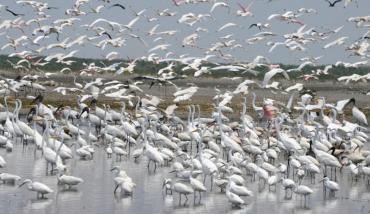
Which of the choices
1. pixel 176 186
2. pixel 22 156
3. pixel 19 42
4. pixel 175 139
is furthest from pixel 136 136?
pixel 19 42

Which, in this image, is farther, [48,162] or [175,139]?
[175,139]

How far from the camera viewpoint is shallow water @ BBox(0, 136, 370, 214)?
18.7 metres

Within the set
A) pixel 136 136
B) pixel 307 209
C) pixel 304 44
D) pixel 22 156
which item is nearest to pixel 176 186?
pixel 307 209

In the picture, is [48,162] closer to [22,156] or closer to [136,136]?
[22,156]

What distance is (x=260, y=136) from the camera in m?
28.6

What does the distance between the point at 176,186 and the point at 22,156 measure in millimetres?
7325

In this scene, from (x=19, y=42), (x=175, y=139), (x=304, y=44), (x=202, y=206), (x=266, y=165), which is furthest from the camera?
(x=19, y=42)

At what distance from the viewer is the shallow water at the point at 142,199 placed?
18672 mm

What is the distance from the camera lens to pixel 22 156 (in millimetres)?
25656

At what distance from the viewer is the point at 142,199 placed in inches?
780

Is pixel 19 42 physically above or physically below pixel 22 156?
above

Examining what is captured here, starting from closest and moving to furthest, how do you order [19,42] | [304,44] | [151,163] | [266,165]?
[266,165]
[151,163]
[304,44]
[19,42]

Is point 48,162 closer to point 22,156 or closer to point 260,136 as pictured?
point 22,156

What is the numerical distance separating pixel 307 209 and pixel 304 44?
19.2 metres
